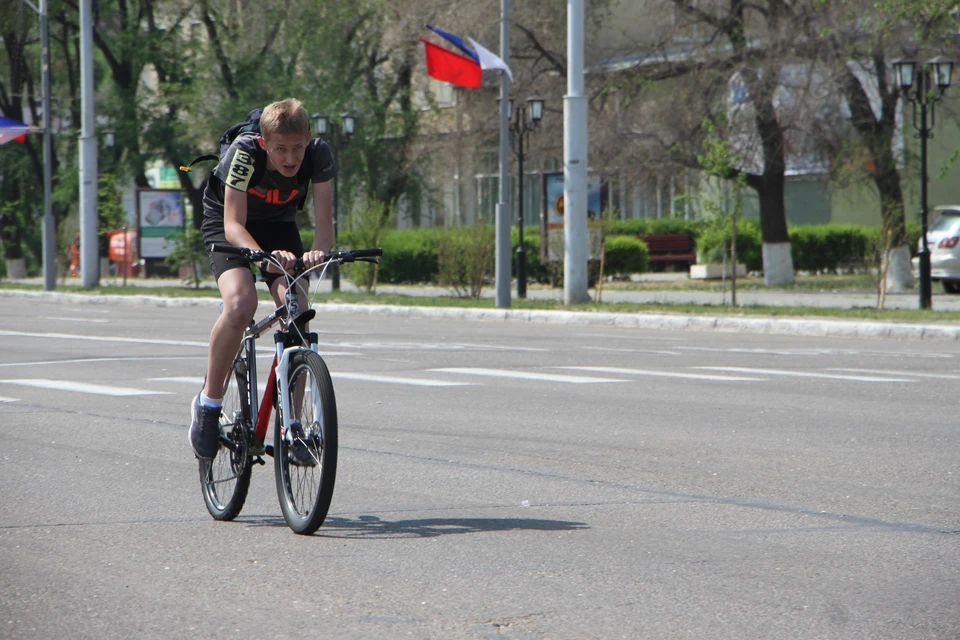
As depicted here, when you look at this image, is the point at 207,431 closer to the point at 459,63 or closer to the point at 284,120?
the point at 284,120

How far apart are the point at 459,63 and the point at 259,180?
19.9m

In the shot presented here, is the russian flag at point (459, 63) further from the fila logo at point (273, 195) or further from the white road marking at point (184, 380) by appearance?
the fila logo at point (273, 195)

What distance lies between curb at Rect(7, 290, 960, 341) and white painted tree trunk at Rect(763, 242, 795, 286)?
10.1m

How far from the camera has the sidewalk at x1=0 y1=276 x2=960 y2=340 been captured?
19.2 m

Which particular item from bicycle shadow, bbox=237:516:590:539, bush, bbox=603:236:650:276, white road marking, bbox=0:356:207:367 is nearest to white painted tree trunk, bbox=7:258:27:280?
bush, bbox=603:236:650:276

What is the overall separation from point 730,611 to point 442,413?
5541mm

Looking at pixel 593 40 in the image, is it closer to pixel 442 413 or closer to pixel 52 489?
pixel 442 413

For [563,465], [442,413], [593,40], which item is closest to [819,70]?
[593,40]

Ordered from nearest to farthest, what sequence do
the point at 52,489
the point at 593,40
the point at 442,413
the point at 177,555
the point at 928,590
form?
the point at 928,590 → the point at 177,555 → the point at 52,489 → the point at 442,413 → the point at 593,40

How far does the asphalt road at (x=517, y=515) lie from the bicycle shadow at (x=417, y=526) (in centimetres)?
2

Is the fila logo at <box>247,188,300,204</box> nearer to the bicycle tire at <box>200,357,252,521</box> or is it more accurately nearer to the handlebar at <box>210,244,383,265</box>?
the handlebar at <box>210,244,383,265</box>

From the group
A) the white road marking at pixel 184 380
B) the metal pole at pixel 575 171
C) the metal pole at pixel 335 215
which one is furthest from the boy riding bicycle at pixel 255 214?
the metal pole at pixel 335 215

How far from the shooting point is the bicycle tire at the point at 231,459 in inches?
241

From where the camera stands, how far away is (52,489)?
7.01m
